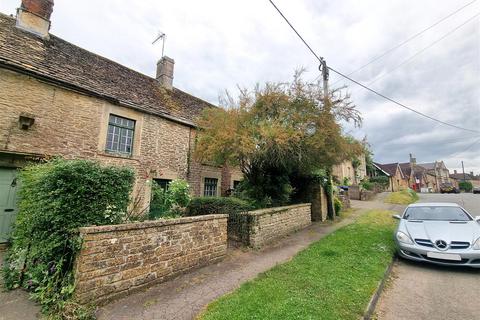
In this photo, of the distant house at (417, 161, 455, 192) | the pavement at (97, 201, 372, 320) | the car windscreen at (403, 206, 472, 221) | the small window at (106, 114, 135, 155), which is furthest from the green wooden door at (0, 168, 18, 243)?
the distant house at (417, 161, 455, 192)

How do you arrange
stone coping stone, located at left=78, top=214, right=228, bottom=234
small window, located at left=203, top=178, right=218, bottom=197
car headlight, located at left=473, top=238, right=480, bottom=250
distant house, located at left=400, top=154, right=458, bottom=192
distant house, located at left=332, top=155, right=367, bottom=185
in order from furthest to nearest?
distant house, located at left=400, top=154, right=458, bottom=192
distant house, located at left=332, top=155, right=367, bottom=185
small window, located at left=203, top=178, right=218, bottom=197
car headlight, located at left=473, top=238, right=480, bottom=250
stone coping stone, located at left=78, top=214, right=228, bottom=234

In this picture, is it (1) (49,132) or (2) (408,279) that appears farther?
(1) (49,132)

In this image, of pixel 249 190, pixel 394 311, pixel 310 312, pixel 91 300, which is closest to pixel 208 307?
pixel 310 312

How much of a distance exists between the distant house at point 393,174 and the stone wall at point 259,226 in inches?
1563

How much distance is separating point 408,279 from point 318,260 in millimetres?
1855

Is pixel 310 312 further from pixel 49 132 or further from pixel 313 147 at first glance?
pixel 49 132

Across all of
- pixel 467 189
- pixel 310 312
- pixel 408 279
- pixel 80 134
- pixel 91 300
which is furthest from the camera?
pixel 467 189

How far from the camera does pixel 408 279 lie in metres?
4.91

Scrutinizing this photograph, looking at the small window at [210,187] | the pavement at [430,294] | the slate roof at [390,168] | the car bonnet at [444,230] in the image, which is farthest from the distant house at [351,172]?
the pavement at [430,294]

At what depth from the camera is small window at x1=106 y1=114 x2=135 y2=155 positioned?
946 cm

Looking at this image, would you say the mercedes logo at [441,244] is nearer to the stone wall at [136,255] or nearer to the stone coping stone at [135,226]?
the stone wall at [136,255]

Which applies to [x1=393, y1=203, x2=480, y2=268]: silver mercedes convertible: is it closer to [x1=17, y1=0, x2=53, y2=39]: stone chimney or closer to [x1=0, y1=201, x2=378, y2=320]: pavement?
[x1=0, y1=201, x2=378, y2=320]: pavement

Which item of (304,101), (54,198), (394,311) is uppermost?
(304,101)

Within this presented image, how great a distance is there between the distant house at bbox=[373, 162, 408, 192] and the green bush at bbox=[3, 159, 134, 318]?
4591 cm
